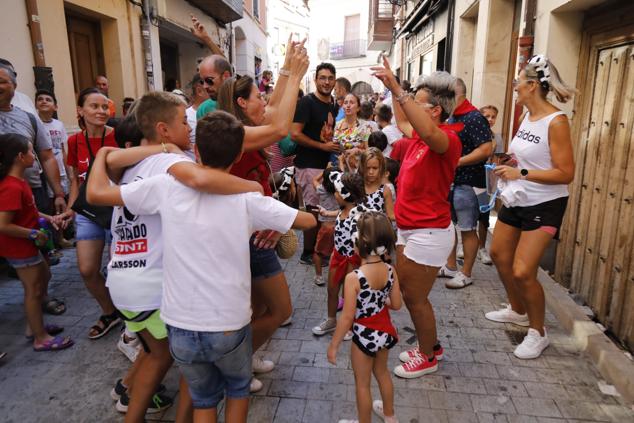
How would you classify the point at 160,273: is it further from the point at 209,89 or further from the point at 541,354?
the point at 541,354

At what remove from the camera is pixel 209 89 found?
301 cm

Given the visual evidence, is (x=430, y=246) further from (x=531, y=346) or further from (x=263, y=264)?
(x=531, y=346)

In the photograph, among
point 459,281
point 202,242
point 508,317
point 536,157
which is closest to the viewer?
point 202,242

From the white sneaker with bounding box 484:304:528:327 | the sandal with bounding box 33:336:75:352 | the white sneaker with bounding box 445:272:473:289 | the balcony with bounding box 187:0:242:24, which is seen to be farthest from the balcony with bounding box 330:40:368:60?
the sandal with bounding box 33:336:75:352

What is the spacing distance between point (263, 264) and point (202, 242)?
773 millimetres

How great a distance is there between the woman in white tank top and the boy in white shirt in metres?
1.88

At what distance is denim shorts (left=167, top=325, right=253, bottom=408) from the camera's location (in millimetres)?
1753

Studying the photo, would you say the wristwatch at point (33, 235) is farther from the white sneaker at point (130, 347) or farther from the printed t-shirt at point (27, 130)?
the printed t-shirt at point (27, 130)

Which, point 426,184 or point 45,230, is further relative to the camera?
point 45,230

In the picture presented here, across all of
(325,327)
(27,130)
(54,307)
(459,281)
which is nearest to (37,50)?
(27,130)

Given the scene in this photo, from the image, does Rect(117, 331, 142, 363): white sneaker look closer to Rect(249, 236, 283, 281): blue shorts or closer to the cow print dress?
Rect(249, 236, 283, 281): blue shorts

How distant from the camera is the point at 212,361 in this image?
179cm

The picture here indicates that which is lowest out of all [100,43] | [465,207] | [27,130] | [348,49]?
[465,207]

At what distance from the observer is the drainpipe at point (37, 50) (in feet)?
18.0
